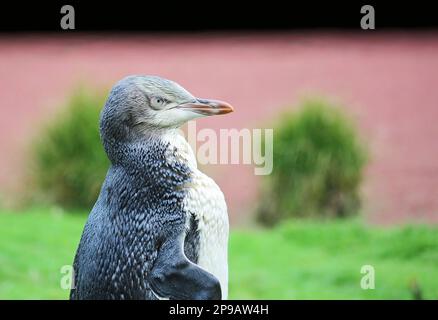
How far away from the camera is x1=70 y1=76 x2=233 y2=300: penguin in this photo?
300cm

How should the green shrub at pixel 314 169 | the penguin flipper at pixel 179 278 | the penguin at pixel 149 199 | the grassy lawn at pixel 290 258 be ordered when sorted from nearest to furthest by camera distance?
the penguin flipper at pixel 179 278, the penguin at pixel 149 199, the grassy lawn at pixel 290 258, the green shrub at pixel 314 169

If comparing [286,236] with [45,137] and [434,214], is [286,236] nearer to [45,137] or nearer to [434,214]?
[434,214]

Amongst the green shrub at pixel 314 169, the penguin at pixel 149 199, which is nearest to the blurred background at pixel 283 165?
the green shrub at pixel 314 169

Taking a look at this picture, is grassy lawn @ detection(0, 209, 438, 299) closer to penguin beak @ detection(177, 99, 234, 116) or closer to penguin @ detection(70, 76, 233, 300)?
penguin @ detection(70, 76, 233, 300)

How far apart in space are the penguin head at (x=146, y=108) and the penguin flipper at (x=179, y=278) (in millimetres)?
451

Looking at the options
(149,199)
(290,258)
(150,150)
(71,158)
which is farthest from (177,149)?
(71,158)

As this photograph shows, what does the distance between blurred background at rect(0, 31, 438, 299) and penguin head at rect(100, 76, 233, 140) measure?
2.37 meters

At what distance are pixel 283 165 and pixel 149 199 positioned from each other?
4.52m

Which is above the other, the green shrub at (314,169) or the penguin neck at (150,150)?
the green shrub at (314,169)

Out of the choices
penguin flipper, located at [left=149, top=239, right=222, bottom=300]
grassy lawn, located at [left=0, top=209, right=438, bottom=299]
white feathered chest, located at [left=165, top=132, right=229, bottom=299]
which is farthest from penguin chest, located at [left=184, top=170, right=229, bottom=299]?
grassy lawn, located at [left=0, top=209, right=438, bottom=299]

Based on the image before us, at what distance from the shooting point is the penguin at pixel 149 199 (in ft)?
9.84

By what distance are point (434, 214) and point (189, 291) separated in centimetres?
510

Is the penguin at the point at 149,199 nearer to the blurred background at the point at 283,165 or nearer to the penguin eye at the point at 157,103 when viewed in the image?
the penguin eye at the point at 157,103
